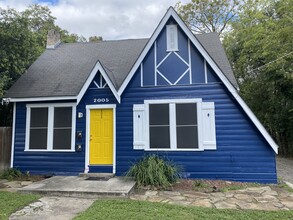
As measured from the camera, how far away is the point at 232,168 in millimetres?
7035

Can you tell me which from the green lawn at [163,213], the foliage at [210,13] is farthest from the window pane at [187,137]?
the foliage at [210,13]

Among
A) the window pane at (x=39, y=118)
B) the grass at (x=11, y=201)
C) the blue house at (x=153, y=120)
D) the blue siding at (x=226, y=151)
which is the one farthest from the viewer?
the window pane at (x=39, y=118)


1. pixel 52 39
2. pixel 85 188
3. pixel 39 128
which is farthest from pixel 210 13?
pixel 85 188


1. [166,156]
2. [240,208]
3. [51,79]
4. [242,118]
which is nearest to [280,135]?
[242,118]

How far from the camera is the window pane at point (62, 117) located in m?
8.11

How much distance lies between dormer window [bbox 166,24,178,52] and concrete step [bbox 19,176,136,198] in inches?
170

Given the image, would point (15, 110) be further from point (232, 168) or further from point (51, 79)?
point (232, 168)

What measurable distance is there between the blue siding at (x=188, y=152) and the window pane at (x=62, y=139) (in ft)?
0.86

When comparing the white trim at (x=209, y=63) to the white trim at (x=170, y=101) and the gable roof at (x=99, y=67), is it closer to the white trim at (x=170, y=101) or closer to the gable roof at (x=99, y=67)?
the gable roof at (x=99, y=67)

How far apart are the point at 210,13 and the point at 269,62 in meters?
11.8

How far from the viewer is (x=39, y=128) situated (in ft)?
27.0

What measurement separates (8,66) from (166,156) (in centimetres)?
672

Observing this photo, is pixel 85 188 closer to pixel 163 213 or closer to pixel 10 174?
pixel 163 213

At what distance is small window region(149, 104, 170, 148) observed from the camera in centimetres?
743
